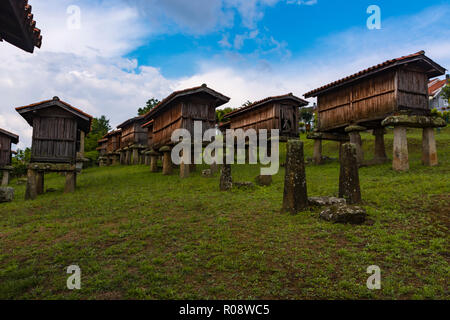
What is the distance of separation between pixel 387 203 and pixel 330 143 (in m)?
23.1

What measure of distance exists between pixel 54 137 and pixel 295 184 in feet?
44.0

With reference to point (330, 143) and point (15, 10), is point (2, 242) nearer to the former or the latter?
point (15, 10)

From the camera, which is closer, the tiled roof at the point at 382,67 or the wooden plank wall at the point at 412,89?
the tiled roof at the point at 382,67

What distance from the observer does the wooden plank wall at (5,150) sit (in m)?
20.5

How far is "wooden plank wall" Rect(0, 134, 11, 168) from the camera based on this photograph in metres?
20.5

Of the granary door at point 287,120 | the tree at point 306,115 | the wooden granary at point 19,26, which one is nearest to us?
the wooden granary at point 19,26

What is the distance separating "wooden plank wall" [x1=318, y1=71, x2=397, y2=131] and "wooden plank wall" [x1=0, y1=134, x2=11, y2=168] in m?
25.1

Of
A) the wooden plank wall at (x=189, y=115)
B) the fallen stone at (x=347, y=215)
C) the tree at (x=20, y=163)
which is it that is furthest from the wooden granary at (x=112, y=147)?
the fallen stone at (x=347, y=215)

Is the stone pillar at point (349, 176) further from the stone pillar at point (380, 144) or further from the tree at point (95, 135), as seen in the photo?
the tree at point (95, 135)

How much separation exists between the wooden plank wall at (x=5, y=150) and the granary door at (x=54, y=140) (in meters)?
10.1

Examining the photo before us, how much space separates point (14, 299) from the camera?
149 inches

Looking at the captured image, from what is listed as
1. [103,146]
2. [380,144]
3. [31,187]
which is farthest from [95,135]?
[380,144]

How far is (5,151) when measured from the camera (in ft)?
68.5

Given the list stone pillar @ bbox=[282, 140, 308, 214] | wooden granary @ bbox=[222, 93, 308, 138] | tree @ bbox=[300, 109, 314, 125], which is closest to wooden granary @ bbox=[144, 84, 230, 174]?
wooden granary @ bbox=[222, 93, 308, 138]
